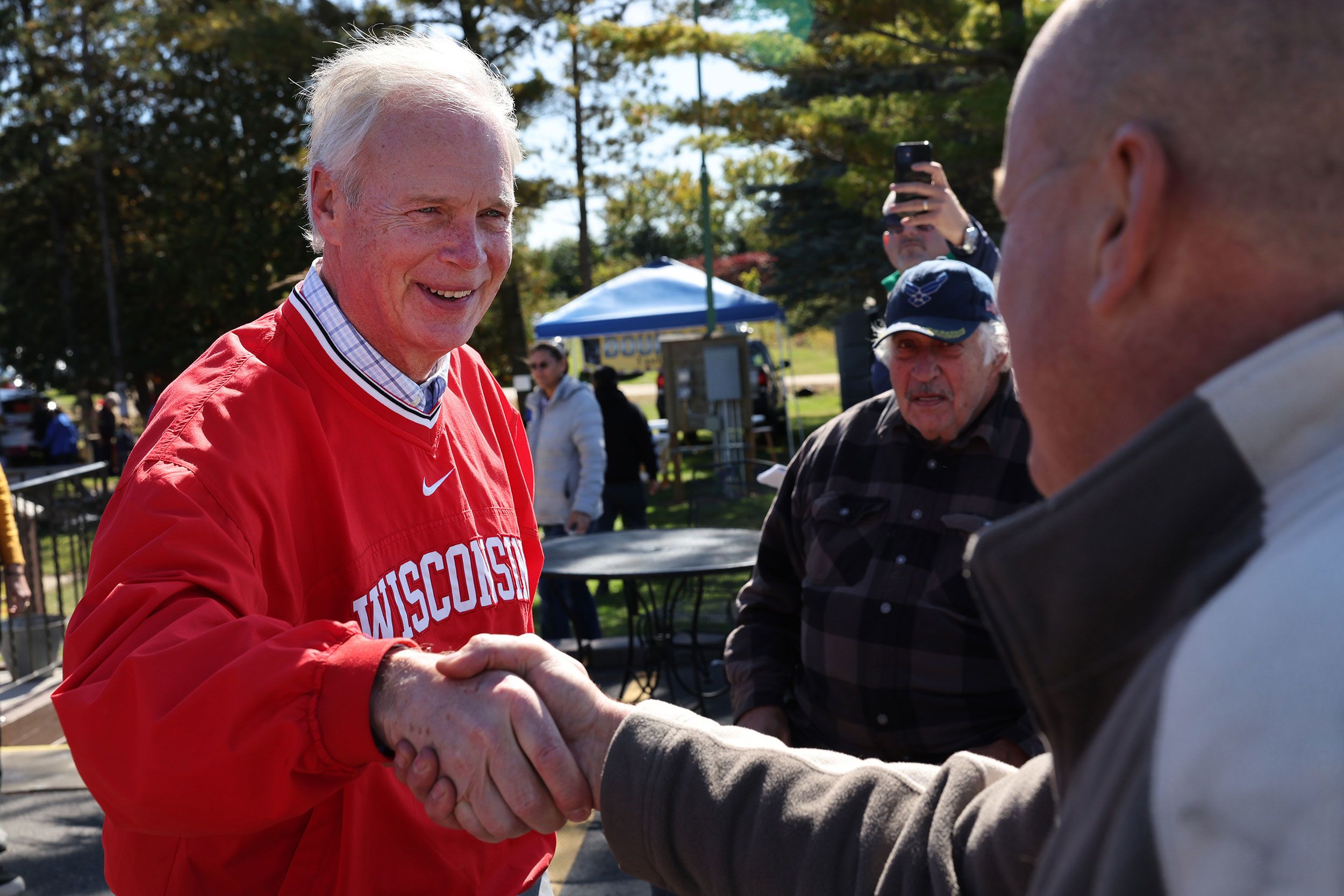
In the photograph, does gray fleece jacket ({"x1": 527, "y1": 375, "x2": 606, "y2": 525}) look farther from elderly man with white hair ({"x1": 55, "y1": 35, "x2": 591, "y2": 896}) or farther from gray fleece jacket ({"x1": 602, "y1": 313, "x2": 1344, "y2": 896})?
gray fleece jacket ({"x1": 602, "y1": 313, "x2": 1344, "y2": 896})

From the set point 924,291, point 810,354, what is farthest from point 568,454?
point 810,354

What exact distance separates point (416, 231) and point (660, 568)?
3.64 meters

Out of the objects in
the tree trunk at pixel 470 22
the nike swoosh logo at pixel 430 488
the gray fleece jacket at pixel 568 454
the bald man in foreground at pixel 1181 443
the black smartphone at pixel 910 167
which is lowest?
the gray fleece jacket at pixel 568 454

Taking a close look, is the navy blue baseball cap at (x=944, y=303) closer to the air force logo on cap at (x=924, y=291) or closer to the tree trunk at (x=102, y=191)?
the air force logo on cap at (x=924, y=291)

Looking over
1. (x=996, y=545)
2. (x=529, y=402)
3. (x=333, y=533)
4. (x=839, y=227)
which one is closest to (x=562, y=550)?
(x=529, y=402)

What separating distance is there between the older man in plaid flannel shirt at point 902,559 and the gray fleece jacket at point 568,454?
446 centimetres

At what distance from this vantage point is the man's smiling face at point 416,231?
1.85 metres

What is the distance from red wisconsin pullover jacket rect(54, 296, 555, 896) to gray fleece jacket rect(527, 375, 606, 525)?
5504 millimetres

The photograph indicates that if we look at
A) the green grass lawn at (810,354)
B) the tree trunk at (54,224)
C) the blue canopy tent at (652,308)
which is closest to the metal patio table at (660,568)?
the blue canopy tent at (652,308)

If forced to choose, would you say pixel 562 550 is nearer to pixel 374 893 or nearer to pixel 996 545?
pixel 374 893

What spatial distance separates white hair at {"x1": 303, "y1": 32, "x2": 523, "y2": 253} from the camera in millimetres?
1828

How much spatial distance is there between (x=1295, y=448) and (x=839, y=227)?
2238cm

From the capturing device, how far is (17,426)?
20.8m

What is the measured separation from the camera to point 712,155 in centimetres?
1370
